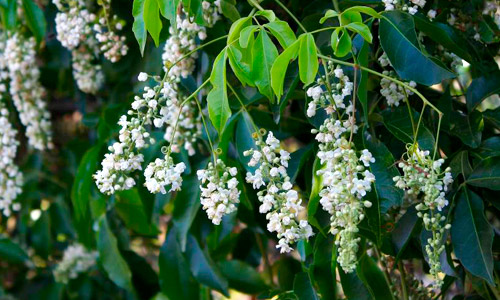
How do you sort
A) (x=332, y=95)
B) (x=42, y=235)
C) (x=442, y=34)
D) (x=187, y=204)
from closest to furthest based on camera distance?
(x=332, y=95)
(x=442, y=34)
(x=187, y=204)
(x=42, y=235)

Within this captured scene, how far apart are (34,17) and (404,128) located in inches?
34.6

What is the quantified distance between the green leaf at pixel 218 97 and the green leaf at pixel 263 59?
44 millimetres

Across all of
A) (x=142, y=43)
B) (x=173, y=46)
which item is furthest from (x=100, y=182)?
(x=173, y=46)

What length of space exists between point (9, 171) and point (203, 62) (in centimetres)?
57

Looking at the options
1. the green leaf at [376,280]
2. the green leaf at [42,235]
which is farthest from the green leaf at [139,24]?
the green leaf at [42,235]

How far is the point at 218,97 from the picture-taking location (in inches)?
35.9

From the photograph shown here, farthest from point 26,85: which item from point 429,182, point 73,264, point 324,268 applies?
point 429,182

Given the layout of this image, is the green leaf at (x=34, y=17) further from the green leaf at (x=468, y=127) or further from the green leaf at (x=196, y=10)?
the green leaf at (x=468, y=127)

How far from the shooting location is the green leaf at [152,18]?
3.27ft

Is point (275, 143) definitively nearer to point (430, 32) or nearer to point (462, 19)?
point (430, 32)

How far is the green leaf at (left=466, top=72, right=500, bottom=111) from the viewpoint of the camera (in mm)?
1203

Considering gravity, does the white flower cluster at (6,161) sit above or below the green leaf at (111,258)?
above

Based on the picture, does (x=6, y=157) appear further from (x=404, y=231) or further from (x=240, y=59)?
(x=404, y=231)

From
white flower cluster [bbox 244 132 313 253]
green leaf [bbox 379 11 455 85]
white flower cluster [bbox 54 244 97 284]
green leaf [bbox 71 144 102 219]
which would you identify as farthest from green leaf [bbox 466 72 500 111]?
white flower cluster [bbox 54 244 97 284]
